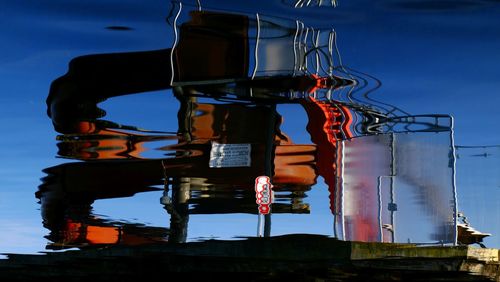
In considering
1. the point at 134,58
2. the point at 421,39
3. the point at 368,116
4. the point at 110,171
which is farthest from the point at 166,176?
the point at 421,39

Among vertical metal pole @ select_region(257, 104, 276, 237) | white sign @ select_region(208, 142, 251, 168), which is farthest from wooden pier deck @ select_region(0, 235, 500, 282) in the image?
white sign @ select_region(208, 142, 251, 168)

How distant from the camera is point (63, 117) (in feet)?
10.2

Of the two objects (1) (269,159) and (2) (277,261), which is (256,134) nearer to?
(1) (269,159)

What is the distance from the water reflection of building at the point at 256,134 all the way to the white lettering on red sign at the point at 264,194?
0.02 meters

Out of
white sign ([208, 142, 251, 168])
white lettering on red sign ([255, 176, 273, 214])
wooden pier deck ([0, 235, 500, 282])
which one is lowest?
wooden pier deck ([0, 235, 500, 282])

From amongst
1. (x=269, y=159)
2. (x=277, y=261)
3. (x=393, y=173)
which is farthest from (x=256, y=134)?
(x=277, y=261)

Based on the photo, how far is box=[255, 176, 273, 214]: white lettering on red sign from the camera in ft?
9.77

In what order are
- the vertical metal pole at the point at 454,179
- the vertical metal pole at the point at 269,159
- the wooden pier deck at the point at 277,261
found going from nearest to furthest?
1. the vertical metal pole at the point at 454,179
2. the vertical metal pole at the point at 269,159
3. the wooden pier deck at the point at 277,261

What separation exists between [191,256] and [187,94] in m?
0.70

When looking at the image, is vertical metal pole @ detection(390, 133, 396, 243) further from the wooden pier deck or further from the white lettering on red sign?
the white lettering on red sign

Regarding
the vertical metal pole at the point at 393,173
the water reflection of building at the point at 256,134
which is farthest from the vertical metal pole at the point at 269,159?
the vertical metal pole at the point at 393,173

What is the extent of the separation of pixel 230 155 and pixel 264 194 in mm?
194

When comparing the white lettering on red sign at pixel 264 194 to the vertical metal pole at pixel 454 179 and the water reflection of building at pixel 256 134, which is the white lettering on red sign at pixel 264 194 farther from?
the vertical metal pole at pixel 454 179

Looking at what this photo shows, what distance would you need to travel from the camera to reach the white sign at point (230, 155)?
3.02 metres
